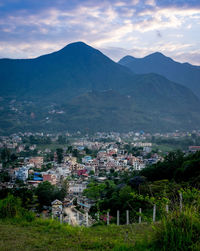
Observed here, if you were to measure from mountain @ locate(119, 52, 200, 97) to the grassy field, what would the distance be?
157407 millimetres

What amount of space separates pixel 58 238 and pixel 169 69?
7081 inches

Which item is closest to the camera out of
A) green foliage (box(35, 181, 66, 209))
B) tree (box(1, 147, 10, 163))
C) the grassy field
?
the grassy field

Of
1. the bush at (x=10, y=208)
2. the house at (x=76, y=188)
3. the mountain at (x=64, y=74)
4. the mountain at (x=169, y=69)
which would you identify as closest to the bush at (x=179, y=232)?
the bush at (x=10, y=208)

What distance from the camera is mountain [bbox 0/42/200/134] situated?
86.4 meters

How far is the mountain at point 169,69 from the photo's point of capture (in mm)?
158125

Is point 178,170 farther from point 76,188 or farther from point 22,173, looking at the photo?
point 22,173

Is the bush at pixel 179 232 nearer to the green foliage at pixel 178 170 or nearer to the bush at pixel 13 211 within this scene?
the bush at pixel 13 211

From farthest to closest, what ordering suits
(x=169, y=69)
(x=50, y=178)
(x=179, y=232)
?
(x=169, y=69), (x=50, y=178), (x=179, y=232)

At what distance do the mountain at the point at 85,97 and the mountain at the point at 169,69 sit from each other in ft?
111

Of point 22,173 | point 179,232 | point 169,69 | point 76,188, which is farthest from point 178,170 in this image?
point 169,69

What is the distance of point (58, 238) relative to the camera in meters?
3.18

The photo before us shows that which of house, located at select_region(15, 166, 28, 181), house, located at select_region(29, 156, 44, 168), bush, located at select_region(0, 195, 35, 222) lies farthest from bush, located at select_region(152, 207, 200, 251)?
house, located at select_region(29, 156, 44, 168)

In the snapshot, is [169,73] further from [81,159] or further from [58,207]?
[58,207]

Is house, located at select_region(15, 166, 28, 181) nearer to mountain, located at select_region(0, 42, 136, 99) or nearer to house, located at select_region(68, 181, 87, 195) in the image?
house, located at select_region(68, 181, 87, 195)
